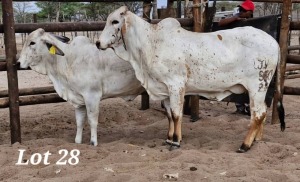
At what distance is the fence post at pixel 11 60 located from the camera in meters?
5.02

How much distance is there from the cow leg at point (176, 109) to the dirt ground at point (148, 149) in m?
0.11

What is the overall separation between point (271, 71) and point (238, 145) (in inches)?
33.1

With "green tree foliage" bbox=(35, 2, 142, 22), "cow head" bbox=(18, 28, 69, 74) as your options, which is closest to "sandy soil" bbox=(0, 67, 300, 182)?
"cow head" bbox=(18, 28, 69, 74)

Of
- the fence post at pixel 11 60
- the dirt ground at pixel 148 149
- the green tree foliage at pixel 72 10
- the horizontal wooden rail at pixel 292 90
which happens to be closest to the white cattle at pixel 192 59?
the dirt ground at pixel 148 149

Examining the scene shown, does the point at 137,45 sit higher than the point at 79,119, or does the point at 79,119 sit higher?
the point at 137,45

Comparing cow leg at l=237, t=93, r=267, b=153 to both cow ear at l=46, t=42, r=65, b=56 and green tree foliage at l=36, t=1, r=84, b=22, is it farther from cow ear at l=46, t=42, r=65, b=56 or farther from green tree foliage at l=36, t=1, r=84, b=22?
green tree foliage at l=36, t=1, r=84, b=22

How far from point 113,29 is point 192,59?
0.87 m

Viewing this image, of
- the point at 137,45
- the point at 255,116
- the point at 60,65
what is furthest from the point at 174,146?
the point at 60,65

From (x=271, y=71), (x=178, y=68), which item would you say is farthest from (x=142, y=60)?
(x=271, y=71)

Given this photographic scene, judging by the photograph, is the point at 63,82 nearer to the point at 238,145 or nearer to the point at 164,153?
the point at 164,153

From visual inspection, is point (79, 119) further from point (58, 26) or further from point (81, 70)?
point (58, 26)

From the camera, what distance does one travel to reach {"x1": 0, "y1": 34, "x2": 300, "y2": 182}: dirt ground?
12.8 ft

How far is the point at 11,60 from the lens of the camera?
5055 mm

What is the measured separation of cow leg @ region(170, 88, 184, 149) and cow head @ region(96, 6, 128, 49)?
80cm
